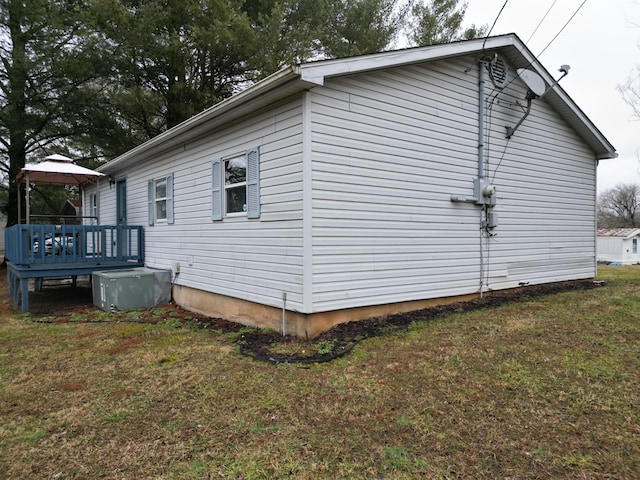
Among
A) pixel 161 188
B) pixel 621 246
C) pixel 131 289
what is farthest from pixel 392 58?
pixel 621 246

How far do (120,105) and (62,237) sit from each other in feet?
19.3

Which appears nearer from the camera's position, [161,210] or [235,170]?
[235,170]

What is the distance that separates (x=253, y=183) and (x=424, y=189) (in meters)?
2.57

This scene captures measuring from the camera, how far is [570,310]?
20.7 ft

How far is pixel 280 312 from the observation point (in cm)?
539

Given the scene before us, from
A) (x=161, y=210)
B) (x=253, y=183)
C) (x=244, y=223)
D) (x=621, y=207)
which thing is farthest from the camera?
(x=621, y=207)

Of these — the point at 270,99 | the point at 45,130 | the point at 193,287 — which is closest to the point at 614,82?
the point at 270,99

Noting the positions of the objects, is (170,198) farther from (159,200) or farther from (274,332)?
(274,332)

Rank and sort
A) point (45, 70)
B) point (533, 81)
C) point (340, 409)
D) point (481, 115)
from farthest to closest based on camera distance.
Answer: point (45, 70) → point (533, 81) → point (481, 115) → point (340, 409)

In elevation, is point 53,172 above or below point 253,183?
above

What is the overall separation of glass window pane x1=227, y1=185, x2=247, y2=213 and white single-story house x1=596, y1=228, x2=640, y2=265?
27288mm

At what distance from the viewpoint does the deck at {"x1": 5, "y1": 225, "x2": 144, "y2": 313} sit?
768 cm

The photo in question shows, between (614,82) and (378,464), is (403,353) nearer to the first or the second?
(378,464)

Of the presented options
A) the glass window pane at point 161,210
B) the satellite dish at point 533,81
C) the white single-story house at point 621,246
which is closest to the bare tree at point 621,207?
the white single-story house at point 621,246
